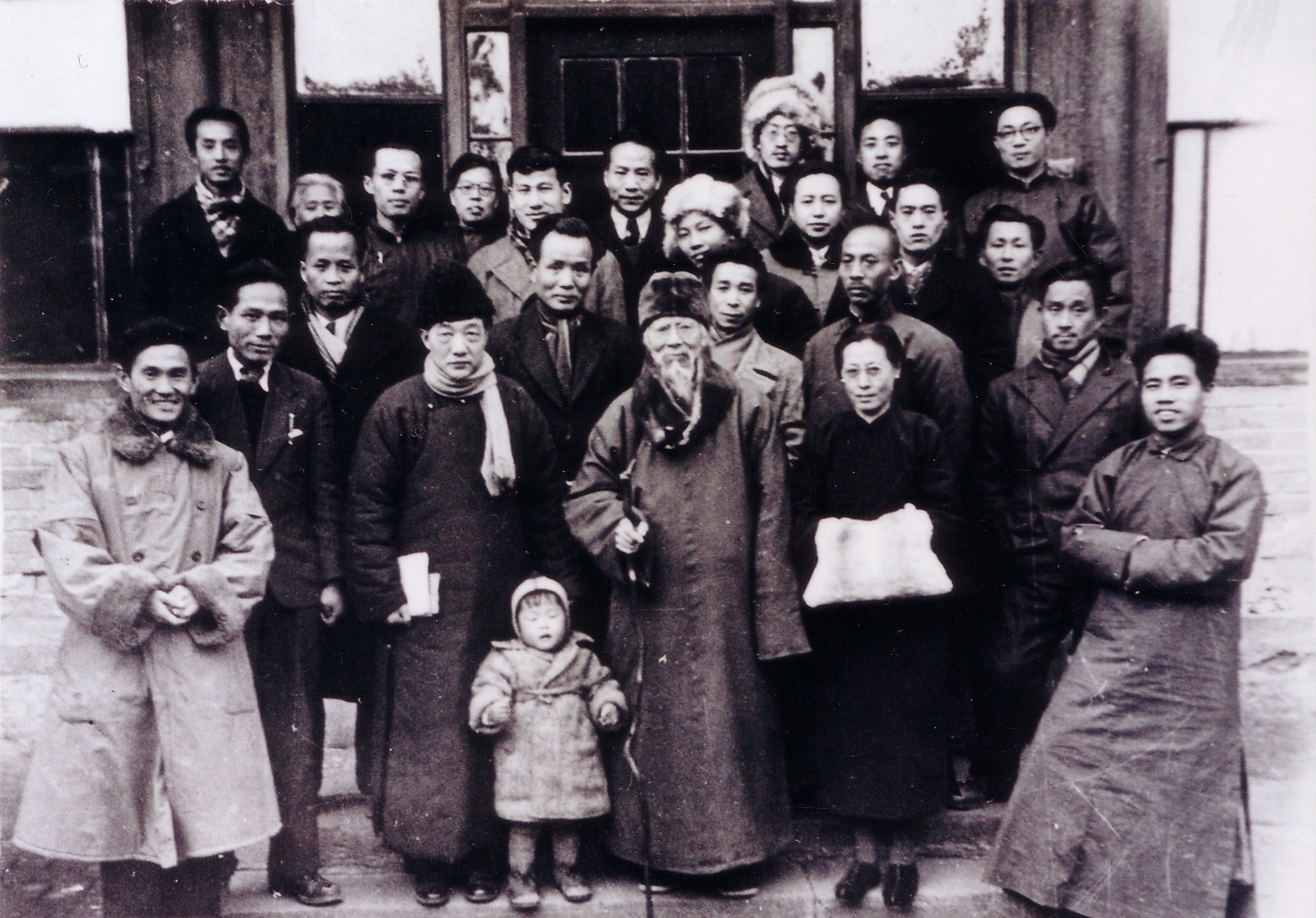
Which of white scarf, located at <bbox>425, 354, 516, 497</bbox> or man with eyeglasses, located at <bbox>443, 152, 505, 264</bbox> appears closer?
white scarf, located at <bbox>425, 354, 516, 497</bbox>

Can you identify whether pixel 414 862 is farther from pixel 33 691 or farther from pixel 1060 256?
pixel 1060 256

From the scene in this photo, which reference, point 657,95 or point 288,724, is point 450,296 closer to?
point 288,724

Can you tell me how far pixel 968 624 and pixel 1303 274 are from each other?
1954mm

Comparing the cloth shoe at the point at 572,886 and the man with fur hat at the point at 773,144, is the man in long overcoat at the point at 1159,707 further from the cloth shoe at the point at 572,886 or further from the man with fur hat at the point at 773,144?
the man with fur hat at the point at 773,144

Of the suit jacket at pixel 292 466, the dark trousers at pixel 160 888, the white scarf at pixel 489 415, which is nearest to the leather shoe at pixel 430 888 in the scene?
the dark trousers at pixel 160 888

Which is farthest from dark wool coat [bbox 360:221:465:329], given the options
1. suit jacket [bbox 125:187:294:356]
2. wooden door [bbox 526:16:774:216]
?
wooden door [bbox 526:16:774:216]

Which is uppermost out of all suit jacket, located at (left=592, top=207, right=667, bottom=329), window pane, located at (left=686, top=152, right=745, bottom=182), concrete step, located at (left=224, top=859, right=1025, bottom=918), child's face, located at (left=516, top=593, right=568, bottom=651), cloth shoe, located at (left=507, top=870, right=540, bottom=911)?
window pane, located at (left=686, top=152, right=745, bottom=182)

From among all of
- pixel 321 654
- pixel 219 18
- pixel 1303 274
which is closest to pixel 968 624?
pixel 1303 274

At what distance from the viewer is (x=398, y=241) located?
486cm

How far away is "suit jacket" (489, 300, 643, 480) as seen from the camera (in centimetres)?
444

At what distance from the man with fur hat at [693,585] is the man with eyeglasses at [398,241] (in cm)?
103

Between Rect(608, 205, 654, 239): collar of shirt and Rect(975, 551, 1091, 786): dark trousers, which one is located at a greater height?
Rect(608, 205, 654, 239): collar of shirt

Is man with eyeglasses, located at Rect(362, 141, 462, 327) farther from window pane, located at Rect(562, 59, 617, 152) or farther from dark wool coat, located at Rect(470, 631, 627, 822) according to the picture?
dark wool coat, located at Rect(470, 631, 627, 822)

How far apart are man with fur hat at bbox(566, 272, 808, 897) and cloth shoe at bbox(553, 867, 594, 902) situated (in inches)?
6.5
